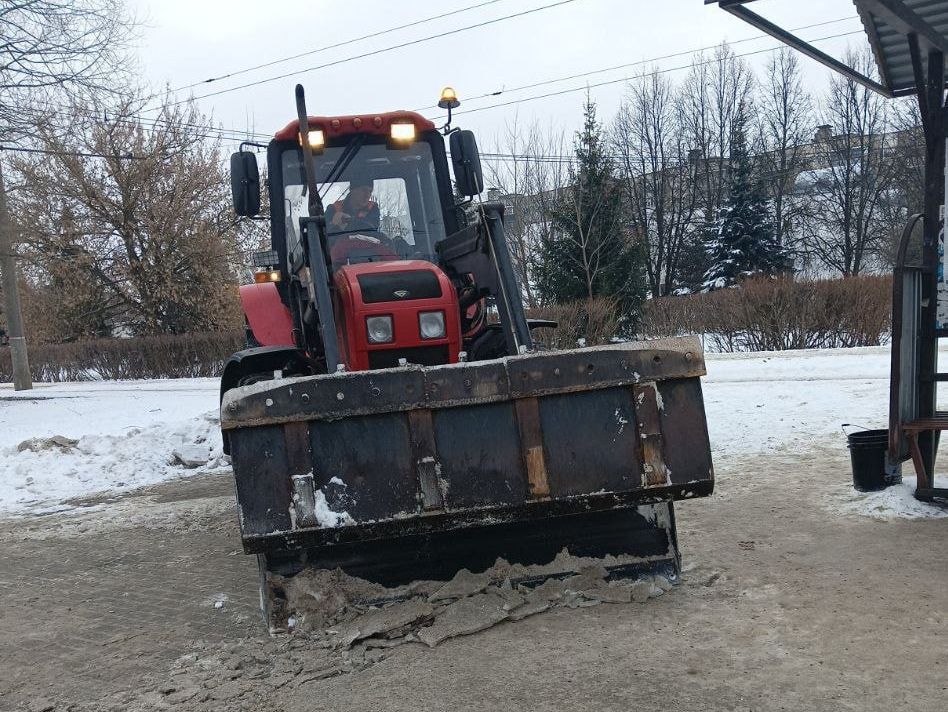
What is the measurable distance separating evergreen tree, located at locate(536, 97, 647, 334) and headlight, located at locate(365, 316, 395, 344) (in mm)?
15662

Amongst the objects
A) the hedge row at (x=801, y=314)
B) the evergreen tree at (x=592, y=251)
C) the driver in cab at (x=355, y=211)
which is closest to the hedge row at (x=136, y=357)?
the evergreen tree at (x=592, y=251)


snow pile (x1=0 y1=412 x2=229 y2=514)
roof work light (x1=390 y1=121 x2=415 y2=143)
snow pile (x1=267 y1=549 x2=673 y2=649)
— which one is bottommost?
snow pile (x1=267 y1=549 x2=673 y2=649)

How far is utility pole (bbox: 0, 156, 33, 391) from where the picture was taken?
19.6m

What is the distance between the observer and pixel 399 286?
17.1ft

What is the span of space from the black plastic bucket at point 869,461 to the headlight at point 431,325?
295 centimetres

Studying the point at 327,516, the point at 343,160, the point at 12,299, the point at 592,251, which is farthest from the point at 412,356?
the point at 12,299

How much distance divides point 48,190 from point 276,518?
24.7 metres

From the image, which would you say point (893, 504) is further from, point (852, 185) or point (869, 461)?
point (852, 185)

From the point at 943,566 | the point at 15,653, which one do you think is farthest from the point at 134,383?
the point at 943,566

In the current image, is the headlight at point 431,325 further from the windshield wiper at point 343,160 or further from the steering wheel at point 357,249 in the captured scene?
the windshield wiper at point 343,160

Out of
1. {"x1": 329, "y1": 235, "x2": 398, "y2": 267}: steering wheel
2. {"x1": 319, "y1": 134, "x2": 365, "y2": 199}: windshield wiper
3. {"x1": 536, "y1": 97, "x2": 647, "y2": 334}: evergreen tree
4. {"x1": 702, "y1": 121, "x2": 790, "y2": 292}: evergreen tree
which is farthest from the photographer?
{"x1": 702, "y1": 121, "x2": 790, "y2": 292}: evergreen tree

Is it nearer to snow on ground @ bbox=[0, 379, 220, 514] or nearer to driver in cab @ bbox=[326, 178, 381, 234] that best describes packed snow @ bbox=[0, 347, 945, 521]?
snow on ground @ bbox=[0, 379, 220, 514]

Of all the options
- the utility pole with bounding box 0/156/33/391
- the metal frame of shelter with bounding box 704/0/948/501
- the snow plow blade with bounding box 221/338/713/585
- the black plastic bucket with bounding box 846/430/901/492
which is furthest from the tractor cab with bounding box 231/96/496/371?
the utility pole with bounding box 0/156/33/391

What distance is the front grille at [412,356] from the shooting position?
520cm
